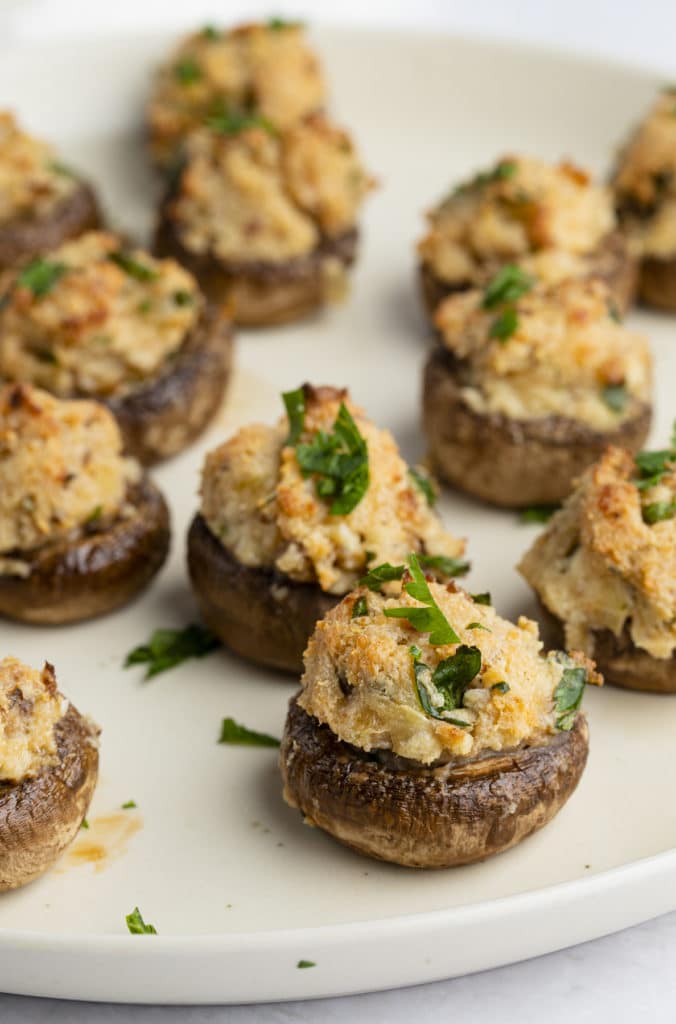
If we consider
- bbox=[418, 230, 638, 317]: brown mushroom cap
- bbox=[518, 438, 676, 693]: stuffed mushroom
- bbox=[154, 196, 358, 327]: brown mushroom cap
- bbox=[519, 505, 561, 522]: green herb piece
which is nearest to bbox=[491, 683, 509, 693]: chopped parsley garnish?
bbox=[518, 438, 676, 693]: stuffed mushroom

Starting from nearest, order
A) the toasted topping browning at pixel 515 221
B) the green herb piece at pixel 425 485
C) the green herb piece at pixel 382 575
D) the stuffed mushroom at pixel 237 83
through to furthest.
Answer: the green herb piece at pixel 382 575
the green herb piece at pixel 425 485
the toasted topping browning at pixel 515 221
the stuffed mushroom at pixel 237 83

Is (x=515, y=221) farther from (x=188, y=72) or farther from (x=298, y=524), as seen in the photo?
(x=298, y=524)

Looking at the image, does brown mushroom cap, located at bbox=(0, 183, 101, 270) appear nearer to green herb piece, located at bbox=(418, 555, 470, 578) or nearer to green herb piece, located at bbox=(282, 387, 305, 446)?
green herb piece, located at bbox=(282, 387, 305, 446)

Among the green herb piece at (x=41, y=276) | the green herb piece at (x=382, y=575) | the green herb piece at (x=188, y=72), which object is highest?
the green herb piece at (x=188, y=72)

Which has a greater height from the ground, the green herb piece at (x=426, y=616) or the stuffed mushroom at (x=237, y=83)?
the stuffed mushroom at (x=237, y=83)

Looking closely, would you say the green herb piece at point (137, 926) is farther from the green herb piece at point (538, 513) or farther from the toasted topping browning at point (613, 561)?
the green herb piece at point (538, 513)

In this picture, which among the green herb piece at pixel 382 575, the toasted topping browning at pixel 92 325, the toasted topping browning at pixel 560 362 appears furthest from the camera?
the toasted topping browning at pixel 92 325

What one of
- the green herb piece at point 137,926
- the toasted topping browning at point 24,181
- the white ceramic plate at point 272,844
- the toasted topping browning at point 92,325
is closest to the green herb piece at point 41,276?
the toasted topping browning at point 92,325

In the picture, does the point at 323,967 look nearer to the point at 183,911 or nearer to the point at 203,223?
the point at 183,911
